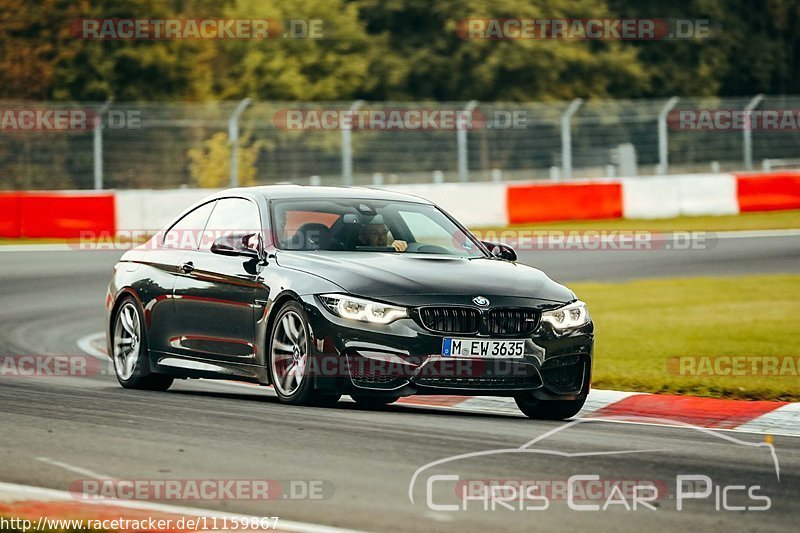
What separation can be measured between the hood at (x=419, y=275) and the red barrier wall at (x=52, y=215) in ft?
53.4

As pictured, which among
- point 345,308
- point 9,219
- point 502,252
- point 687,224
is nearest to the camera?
point 345,308

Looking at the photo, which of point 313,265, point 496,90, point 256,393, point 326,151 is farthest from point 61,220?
point 496,90

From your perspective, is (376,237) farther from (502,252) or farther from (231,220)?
(231,220)

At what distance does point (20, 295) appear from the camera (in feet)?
59.2

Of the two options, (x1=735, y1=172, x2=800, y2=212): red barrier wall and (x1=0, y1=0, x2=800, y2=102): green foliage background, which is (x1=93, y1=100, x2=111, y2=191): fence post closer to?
(x1=735, y1=172, x2=800, y2=212): red barrier wall

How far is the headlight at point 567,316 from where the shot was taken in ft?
30.4

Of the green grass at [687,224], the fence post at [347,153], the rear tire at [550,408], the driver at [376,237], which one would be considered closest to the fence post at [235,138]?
the fence post at [347,153]

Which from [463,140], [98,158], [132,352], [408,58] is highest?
[408,58]

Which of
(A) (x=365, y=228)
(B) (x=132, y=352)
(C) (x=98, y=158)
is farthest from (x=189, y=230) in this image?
(C) (x=98, y=158)

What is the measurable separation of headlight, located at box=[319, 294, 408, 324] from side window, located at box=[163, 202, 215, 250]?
195cm

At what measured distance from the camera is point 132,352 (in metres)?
11.1

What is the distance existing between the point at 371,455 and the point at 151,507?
1.48 meters

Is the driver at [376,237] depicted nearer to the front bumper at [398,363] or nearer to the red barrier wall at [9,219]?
the front bumper at [398,363]

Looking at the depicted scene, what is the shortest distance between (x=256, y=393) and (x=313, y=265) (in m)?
1.86
